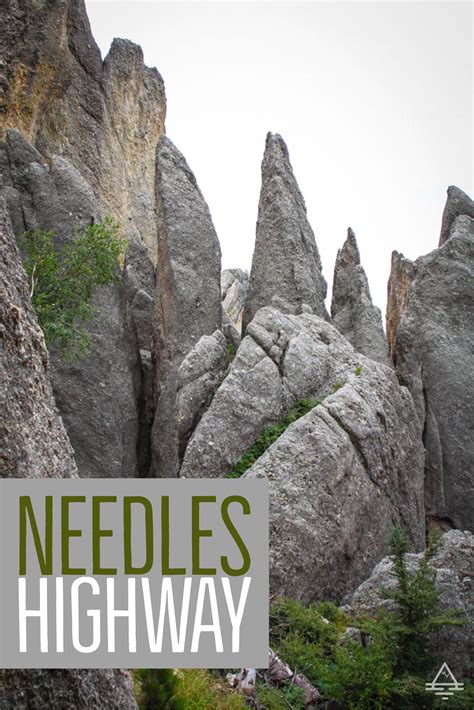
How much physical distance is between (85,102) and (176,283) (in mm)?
15161

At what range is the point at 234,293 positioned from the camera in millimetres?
64625

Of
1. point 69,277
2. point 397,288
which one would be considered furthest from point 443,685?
point 397,288

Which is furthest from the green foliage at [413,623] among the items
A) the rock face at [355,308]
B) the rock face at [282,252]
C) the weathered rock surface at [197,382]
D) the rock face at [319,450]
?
the rock face at [355,308]

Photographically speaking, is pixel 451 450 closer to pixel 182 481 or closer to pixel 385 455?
pixel 385 455

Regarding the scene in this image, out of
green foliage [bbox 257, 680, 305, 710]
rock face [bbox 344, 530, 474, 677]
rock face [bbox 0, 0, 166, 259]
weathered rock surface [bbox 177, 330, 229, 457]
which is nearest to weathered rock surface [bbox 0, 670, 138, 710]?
green foliage [bbox 257, 680, 305, 710]

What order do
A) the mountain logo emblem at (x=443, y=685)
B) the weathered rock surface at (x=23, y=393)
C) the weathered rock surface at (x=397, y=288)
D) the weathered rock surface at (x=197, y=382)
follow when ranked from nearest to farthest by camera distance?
the weathered rock surface at (x=23, y=393), the mountain logo emblem at (x=443, y=685), the weathered rock surface at (x=197, y=382), the weathered rock surface at (x=397, y=288)

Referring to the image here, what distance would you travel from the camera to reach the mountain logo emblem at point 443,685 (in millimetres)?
11523

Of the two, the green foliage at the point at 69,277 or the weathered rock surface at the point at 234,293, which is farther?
the weathered rock surface at the point at 234,293

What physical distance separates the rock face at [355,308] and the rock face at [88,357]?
11.0 meters

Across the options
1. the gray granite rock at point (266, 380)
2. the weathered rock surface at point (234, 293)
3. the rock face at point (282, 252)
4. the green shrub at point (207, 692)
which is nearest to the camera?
the green shrub at point (207, 692)

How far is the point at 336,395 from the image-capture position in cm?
2258

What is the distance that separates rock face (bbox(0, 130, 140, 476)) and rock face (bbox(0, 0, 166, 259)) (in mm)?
3512

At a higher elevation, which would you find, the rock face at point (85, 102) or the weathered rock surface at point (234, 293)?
the rock face at point (85, 102)

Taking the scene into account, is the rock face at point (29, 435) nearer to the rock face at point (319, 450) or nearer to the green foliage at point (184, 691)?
the green foliage at point (184, 691)
